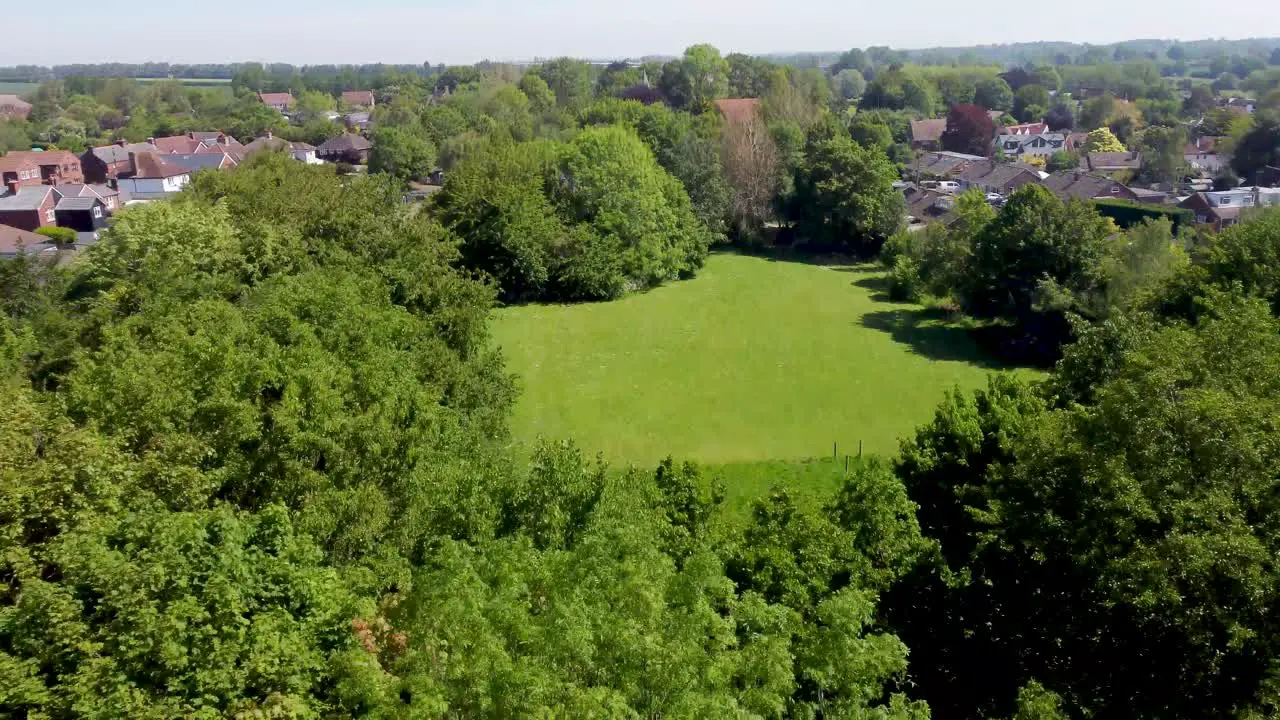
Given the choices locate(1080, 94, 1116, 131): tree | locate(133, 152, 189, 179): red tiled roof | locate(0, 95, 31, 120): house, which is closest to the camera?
locate(133, 152, 189, 179): red tiled roof

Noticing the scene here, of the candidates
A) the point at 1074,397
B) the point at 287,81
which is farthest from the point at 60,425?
the point at 287,81

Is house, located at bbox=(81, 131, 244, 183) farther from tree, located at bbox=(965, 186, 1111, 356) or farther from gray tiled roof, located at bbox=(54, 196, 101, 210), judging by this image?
tree, located at bbox=(965, 186, 1111, 356)

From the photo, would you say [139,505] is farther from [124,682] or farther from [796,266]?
[796,266]

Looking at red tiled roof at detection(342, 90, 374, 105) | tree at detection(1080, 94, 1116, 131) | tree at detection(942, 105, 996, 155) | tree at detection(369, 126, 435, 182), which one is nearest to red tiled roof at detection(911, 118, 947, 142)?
tree at detection(942, 105, 996, 155)

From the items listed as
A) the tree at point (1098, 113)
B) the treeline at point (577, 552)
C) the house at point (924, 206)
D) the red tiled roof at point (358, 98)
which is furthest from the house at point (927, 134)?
the red tiled roof at point (358, 98)

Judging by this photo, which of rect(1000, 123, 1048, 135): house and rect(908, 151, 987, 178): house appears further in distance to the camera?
rect(1000, 123, 1048, 135): house

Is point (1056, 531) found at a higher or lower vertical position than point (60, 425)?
lower
